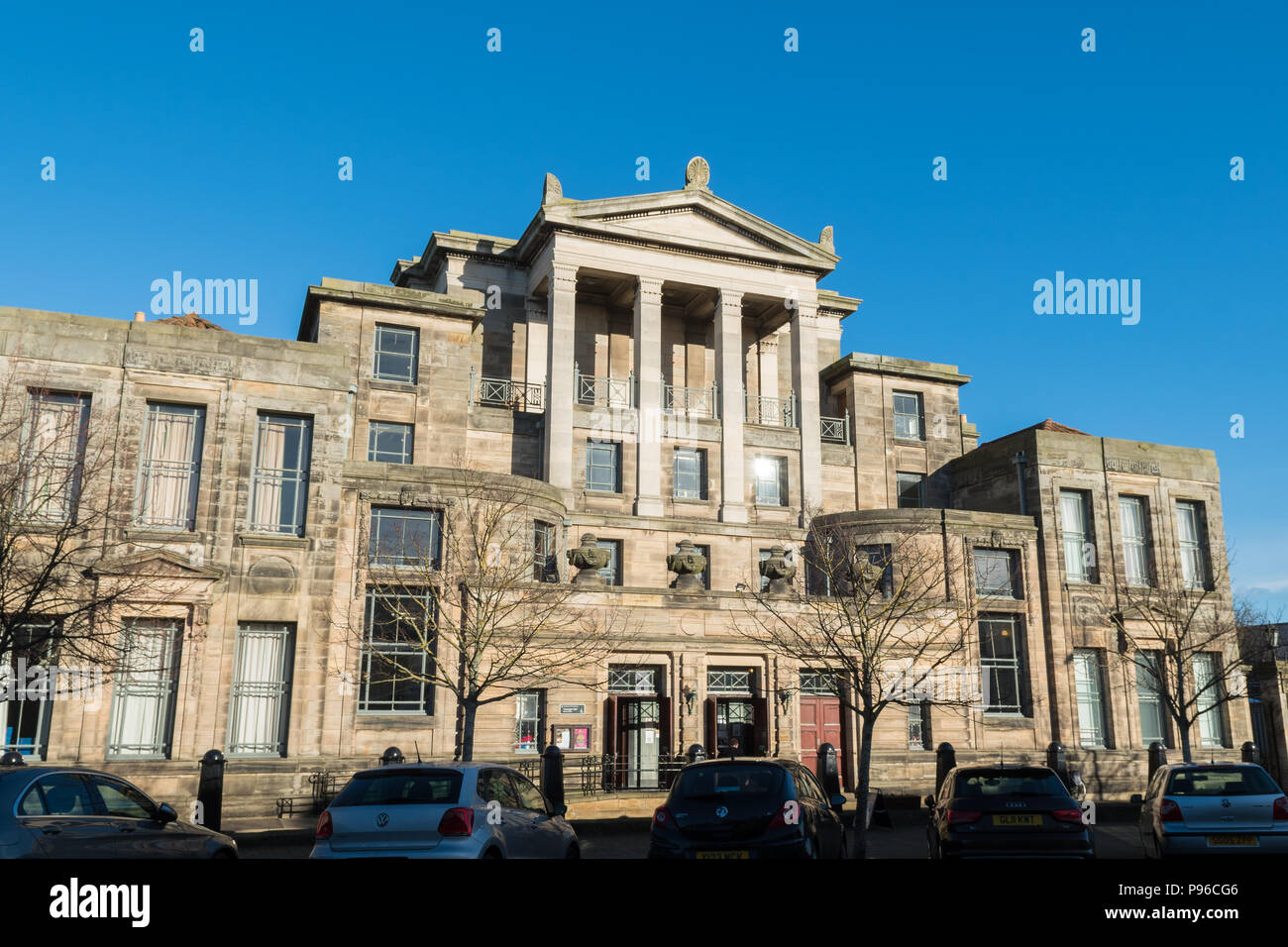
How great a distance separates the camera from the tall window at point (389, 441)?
33.4 m

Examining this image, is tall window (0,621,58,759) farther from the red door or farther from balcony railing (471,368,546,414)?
the red door

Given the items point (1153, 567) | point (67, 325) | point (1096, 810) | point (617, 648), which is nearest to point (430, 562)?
point (617, 648)

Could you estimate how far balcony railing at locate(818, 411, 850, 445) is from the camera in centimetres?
4100

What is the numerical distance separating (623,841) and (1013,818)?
8.40 metres

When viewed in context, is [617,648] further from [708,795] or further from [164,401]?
[708,795]

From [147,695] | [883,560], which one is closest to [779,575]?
[883,560]

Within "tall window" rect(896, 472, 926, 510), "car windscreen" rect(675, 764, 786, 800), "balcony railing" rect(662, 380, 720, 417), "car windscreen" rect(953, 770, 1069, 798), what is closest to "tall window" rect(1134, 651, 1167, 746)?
"tall window" rect(896, 472, 926, 510)

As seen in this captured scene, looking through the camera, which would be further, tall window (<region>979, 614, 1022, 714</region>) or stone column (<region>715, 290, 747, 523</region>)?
stone column (<region>715, 290, 747, 523</region>)

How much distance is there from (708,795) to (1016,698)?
971 inches

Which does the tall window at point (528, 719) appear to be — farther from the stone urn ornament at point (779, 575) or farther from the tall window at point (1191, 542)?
the tall window at point (1191, 542)

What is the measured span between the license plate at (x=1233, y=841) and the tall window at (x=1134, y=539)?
79.2ft

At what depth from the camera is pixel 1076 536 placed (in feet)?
115

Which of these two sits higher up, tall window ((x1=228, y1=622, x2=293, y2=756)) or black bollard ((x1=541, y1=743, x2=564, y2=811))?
tall window ((x1=228, y1=622, x2=293, y2=756))

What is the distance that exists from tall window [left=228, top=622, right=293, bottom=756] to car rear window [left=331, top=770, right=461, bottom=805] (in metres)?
14.7
